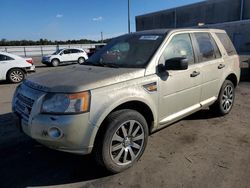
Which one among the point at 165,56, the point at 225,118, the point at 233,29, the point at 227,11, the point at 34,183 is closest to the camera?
the point at 34,183

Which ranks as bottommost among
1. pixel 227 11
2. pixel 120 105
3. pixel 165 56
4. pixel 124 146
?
pixel 124 146

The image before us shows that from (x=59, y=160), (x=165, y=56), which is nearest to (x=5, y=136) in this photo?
(x=59, y=160)

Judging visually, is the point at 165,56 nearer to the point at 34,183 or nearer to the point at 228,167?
the point at 228,167

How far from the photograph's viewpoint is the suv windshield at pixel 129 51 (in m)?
3.71

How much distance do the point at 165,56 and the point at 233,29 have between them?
28.8 meters

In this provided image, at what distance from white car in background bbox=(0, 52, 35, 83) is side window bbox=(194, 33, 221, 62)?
947 cm

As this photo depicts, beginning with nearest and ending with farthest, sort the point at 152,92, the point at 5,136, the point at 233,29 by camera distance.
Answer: the point at 152,92 < the point at 5,136 < the point at 233,29

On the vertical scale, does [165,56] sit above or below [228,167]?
above

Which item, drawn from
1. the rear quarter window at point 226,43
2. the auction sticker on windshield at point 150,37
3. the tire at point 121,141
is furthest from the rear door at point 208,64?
the tire at point 121,141

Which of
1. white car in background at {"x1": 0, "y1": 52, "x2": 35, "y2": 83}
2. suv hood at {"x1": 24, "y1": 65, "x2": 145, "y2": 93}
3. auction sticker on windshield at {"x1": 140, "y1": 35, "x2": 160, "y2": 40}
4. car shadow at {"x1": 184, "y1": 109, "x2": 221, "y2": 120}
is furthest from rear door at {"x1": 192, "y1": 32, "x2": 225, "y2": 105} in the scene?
white car in background at {"x1": 0, "y1": 52, "x2": 35, "y2": 83}

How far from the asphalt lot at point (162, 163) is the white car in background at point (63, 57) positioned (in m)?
17.5

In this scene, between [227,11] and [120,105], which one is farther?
[227,11]

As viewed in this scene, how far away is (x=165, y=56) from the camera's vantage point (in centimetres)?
373

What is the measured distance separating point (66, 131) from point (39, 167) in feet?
3.49
